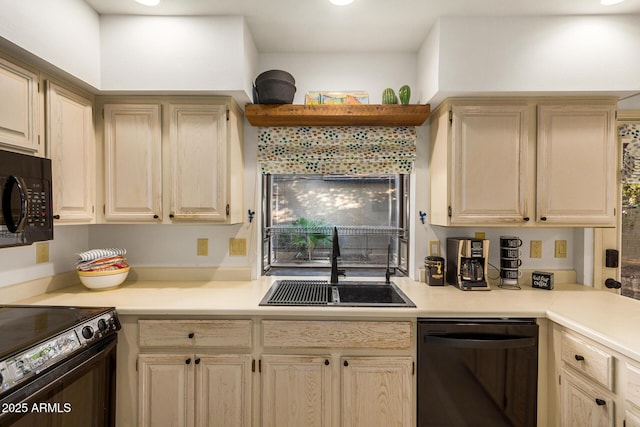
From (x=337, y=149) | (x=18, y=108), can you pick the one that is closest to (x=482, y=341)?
(x=337, y=149)

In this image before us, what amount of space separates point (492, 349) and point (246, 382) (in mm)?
1267

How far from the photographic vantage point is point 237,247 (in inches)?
90.6

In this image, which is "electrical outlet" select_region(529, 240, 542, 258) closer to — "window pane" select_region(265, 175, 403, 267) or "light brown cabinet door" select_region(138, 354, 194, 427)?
"window pane" select_region(265, 175, 403, 267)

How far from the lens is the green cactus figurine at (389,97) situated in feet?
6.95

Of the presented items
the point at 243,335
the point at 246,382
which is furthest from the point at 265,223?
the point at 246,382

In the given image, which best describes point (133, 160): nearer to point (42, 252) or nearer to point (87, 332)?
point (42, 252)

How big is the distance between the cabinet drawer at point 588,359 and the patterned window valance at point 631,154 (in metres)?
1.27

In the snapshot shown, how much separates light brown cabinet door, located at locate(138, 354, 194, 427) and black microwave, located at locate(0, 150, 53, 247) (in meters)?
0.78

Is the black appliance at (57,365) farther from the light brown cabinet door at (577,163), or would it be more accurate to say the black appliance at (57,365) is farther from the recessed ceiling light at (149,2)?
the light brown cabinet door at (577,163)

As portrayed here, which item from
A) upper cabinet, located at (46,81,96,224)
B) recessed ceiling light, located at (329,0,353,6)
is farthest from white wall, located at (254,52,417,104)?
upper cabinet, located at (46,81,96,224)

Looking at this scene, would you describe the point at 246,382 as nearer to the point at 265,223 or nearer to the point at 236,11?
the point at 265,223

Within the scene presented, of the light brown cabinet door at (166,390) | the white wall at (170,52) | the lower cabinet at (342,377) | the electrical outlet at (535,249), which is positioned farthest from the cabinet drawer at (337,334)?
the white wall at (170,52)

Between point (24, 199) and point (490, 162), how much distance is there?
238cm

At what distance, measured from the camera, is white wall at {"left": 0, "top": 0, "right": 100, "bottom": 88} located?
138cm
